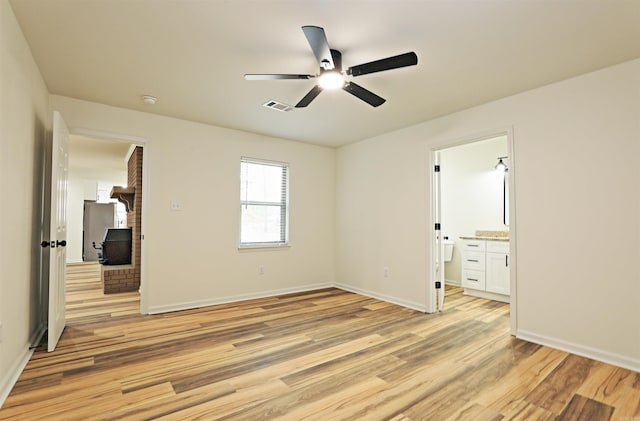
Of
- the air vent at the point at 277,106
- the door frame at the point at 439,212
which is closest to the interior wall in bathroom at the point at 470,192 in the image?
the door frame at the point at 439,212

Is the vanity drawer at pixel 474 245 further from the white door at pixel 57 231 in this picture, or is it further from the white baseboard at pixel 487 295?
the white door at pixel 57 231

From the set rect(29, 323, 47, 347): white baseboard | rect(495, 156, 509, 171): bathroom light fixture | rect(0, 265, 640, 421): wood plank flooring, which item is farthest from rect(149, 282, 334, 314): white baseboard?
rect(495, 156, 509, 171): bathroom light fixture

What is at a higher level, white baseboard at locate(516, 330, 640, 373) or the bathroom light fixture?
the bathroom light fixture

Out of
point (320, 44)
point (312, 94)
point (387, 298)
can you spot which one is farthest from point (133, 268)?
point (320, 44)

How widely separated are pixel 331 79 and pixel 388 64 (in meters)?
0.43

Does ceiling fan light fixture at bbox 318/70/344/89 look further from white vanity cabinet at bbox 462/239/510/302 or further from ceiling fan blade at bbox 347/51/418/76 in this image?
white vanity cabinet at bbox 462/239/510/302

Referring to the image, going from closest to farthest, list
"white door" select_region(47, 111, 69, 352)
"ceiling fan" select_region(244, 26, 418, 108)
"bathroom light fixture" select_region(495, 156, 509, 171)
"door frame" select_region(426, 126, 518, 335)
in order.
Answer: "ceiling fan" select_region(244, 26, 418, 108)
"white door" select_region(47, 111, 69, 352)
"door frame" select_region(426, 126, 518, 335)
"bathroom light fixture" select_region(495, 156, 509, 171)

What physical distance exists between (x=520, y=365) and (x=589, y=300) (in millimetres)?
834

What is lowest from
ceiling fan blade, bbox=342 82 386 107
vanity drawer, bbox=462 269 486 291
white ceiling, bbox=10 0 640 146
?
vanity drawer, bbox=462 269 486 291

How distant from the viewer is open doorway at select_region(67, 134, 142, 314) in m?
5.18

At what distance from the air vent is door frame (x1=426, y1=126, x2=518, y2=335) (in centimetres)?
176

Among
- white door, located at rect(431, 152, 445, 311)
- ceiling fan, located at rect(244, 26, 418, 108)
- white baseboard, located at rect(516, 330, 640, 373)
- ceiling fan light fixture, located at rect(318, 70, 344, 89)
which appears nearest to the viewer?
ceiling fan, located at rect(244, 26, 418, 108)

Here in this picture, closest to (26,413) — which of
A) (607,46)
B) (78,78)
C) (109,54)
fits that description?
(109,54)

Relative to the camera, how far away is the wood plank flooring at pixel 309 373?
1.93 metres
